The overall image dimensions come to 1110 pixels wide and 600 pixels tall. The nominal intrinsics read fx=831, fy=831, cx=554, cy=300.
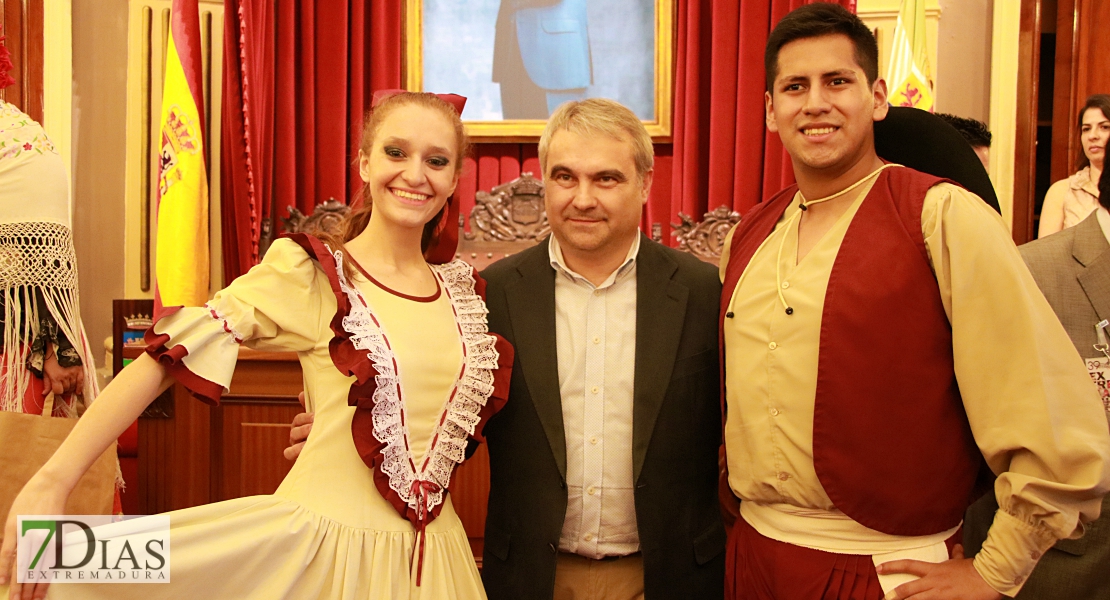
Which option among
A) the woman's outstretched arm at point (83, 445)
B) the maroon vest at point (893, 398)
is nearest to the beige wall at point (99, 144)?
the woman's outstretched arm at point (83, 445)

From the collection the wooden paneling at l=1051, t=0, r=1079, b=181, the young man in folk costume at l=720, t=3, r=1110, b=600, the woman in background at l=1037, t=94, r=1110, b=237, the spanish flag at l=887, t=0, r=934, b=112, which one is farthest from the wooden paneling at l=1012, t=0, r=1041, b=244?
the young man in folk costume at l=720, t=3, r=1110, b=600

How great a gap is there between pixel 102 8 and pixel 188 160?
4.17 feet

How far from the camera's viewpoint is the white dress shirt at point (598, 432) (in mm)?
1684

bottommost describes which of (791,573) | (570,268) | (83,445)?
(791,573)

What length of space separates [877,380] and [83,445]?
1.25m

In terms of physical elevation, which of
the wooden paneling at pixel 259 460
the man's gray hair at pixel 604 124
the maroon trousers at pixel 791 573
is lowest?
the wooden paneling at pixel 259 460

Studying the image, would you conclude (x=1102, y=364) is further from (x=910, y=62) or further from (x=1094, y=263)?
(x=910, y=62)

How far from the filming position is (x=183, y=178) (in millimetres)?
3738

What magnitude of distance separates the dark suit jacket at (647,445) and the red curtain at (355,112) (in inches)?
88.0

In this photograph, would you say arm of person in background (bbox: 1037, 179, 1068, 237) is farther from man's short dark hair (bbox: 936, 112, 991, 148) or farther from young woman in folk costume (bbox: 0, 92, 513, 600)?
young woman in folk costume (bbox: 0, 92, 513, 600)

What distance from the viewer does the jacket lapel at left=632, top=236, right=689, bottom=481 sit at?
1665 mm

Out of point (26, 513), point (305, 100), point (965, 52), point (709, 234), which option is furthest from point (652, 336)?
point (965, 52)

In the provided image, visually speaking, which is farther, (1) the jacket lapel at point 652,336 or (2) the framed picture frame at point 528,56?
(2) the framed picture frame at point 528,56

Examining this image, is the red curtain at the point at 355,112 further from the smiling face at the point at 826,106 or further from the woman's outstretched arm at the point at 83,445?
the woman's outstretched arm at the point at 83,445
